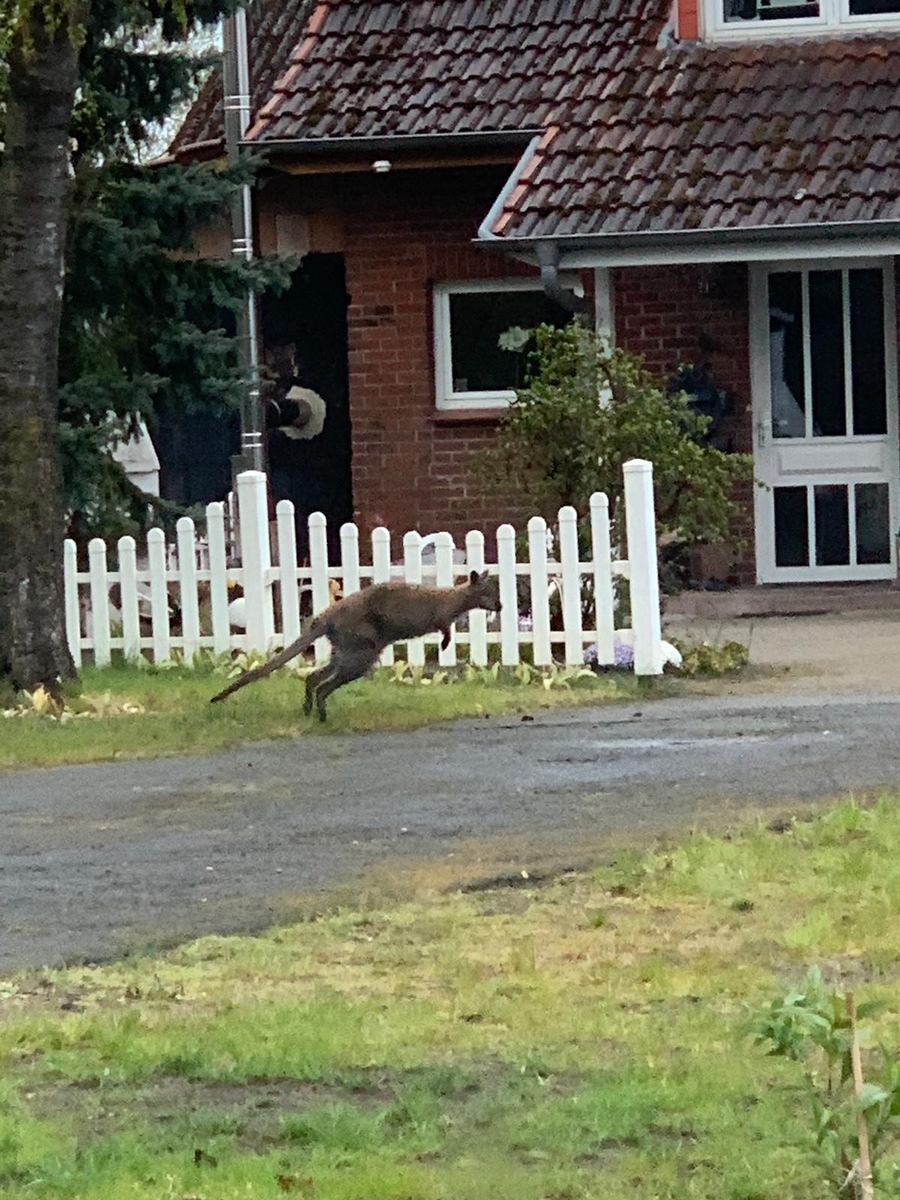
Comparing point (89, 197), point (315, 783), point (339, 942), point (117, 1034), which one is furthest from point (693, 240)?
point (117, 1034)

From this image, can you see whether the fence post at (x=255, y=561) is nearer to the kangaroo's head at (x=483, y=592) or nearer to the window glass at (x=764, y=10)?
the kangaroo's head at (x=483, y=592)

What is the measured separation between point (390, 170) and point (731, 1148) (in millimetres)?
14843

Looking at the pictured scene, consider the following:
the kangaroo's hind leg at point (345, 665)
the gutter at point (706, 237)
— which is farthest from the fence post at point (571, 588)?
the gutter at point (706, 237)

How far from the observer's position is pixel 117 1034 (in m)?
5.81

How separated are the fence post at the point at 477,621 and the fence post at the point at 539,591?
264 millimetres

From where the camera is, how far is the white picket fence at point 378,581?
1294cm

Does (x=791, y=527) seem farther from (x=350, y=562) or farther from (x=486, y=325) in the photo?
(x=350, y=562)

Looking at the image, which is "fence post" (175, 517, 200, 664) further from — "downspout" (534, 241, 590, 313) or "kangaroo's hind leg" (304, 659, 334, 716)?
"downspout" (534, 241, 590, 313)

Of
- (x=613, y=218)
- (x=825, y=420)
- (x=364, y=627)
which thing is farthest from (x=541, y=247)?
(x=364, y=627)

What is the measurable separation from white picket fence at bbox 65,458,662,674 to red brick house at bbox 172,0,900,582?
4.07 m

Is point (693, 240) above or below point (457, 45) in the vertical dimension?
below

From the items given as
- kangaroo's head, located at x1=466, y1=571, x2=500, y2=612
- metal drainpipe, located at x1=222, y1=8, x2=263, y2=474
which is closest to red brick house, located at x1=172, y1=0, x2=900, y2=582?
metal drainpipe, located at x1=222, y1=8, x2=263, y2=474

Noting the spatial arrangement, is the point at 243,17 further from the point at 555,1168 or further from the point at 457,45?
the point at 555,1168

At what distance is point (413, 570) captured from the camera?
43.6ft
